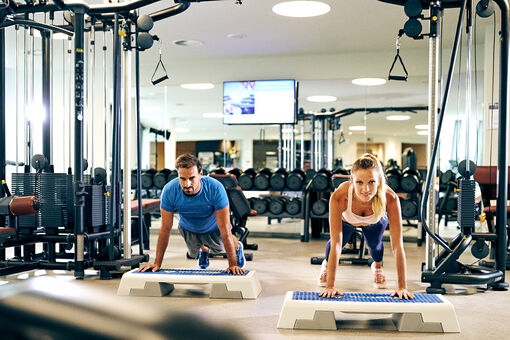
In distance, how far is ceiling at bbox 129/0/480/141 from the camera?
19.4 ft

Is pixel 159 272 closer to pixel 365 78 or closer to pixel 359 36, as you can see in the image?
pixel 359 36

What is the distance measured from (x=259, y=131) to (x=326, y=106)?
3.64 feet

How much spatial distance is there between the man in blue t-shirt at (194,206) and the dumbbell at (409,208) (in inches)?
135

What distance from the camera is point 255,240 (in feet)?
22.6

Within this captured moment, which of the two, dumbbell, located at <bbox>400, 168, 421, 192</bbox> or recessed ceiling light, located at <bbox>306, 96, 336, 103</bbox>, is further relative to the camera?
recessed ceiling light, located at <bbox>306, 96, 336, 103</bbox>

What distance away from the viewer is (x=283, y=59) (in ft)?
25.5

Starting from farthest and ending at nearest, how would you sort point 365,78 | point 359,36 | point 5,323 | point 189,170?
point 365,78, point 359,36, point 189,170, point 5,323

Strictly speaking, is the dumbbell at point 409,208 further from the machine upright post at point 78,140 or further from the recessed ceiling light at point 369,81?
the machine upright post at point 78,140

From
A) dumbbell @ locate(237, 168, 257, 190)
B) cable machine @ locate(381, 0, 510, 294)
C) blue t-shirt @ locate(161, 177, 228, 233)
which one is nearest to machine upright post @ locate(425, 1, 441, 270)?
cable machine @ locate(381, 0, 510, 294)

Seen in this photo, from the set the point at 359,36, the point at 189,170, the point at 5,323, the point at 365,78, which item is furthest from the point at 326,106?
the point at 5,323

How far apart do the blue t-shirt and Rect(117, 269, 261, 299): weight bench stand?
0.45 metres

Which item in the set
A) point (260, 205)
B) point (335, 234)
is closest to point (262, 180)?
point (260, 205)

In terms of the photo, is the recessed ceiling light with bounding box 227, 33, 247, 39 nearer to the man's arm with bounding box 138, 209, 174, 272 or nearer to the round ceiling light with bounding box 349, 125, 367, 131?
the round ceiling light with bounding box 349, 125, 367, 131

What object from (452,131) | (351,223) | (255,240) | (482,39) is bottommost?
(255,240)
